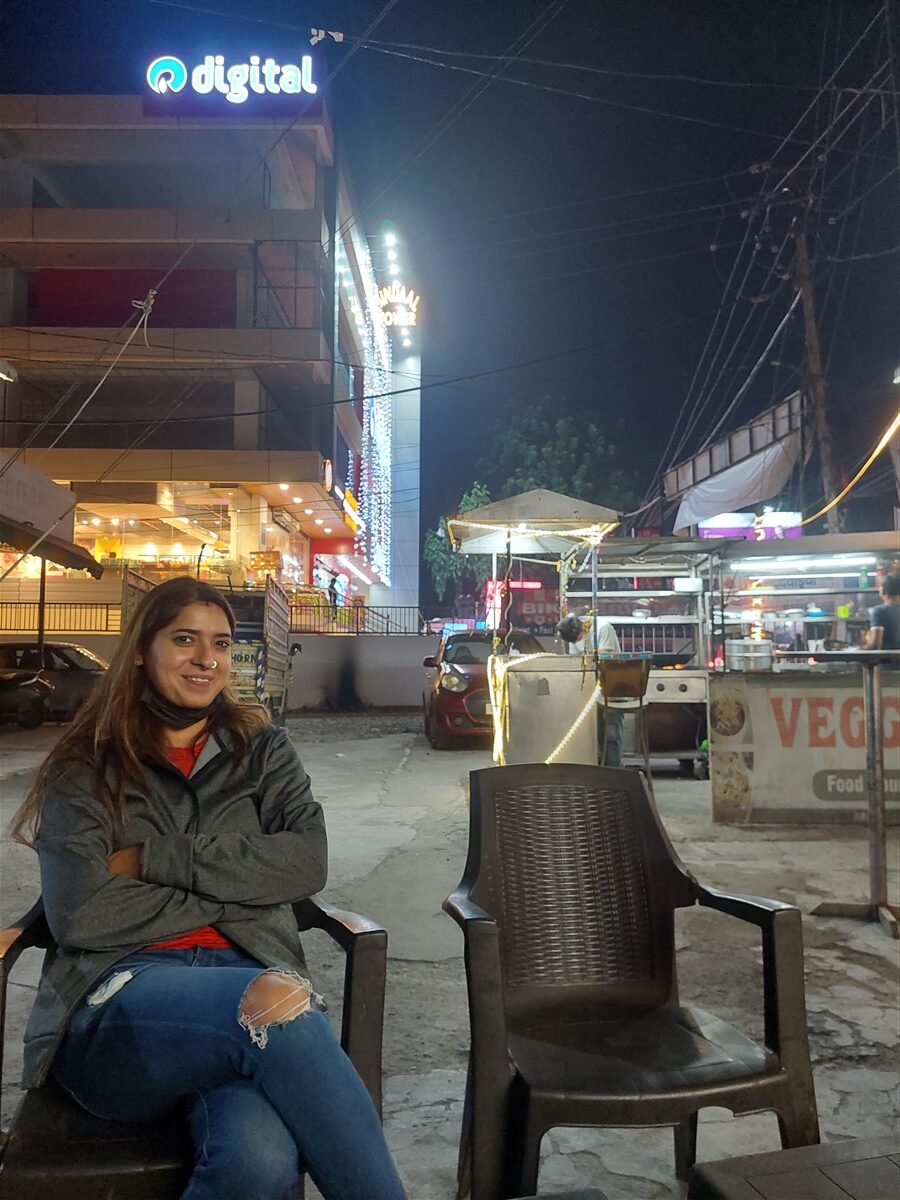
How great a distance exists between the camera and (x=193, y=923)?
1837 millimetres

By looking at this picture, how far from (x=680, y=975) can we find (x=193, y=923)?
8.19 ft

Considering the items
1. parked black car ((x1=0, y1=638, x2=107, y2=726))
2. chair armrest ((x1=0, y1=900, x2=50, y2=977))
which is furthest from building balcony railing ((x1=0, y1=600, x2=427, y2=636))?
chair armrest ((x1=0, y1=900, x2=50, y2=977))

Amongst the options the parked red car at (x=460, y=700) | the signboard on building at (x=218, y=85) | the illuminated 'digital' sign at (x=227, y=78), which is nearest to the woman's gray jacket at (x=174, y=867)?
the parked red car at (x=460, y=700)

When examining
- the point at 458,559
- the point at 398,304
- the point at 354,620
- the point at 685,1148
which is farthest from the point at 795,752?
the point at 398,304

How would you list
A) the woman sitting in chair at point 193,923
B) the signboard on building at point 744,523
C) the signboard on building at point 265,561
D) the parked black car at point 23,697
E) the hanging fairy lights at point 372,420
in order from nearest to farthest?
the woman sitting in chair at point 193,923
the parked black car at point 23,697
the signboard on building at point 744,523
the signboard on building at point 265,561
the hanging fairy lights at point 372,420

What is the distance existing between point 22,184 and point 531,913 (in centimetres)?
2914

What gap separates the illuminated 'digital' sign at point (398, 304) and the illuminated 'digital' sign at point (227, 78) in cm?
2538

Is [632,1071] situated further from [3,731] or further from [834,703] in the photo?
[3,731]

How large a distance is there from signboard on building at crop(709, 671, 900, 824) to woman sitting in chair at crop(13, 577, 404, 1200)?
5.12 metres

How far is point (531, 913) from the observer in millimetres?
2322

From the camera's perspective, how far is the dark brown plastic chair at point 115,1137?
4.66 ft

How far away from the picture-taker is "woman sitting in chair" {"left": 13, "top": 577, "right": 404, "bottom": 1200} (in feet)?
5.00

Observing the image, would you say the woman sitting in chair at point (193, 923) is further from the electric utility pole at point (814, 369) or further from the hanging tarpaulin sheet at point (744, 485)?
the hanging tarpaulin sheet at point (744, 485)

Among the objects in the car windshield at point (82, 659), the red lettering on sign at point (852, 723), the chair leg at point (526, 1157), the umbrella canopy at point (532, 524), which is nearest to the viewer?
the chair leg at point (526, 1157)
